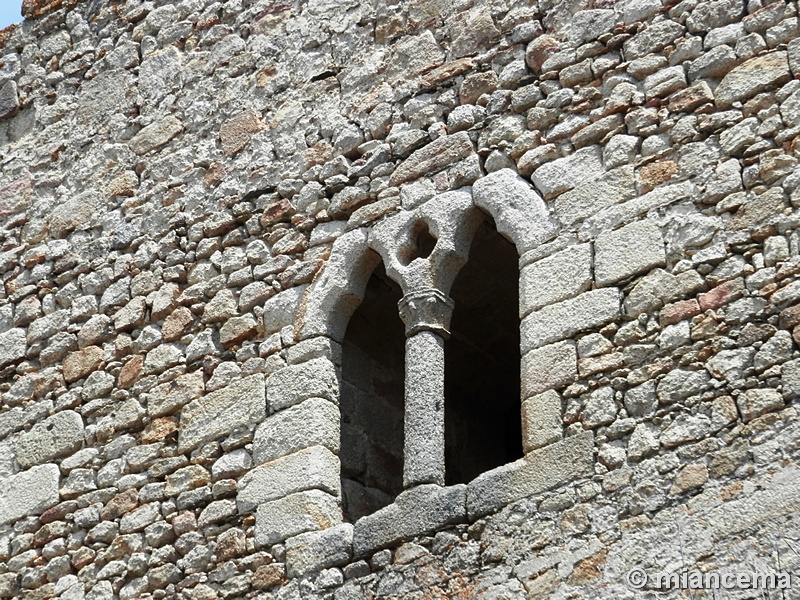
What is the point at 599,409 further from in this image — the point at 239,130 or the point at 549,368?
the point at 239,130

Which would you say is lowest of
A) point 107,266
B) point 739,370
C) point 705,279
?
point 739,370

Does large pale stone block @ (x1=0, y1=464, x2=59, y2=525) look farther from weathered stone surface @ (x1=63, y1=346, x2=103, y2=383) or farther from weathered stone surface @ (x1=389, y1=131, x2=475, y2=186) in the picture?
weathered stone surface @ (x1=389, y1=131, x2=475, y2=186)

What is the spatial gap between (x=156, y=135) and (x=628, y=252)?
2.83 m

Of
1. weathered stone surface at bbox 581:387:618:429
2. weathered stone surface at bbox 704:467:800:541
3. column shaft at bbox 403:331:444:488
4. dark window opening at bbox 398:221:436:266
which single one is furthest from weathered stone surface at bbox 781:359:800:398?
dark window opening at bbox 398:221:436:266

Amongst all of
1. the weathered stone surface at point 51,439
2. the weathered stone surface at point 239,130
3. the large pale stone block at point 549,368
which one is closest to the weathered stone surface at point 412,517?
the large pale stone block at point 549,368

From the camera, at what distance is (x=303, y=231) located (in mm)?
6750

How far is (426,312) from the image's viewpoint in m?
6.14

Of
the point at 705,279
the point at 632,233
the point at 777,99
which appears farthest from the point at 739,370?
the point at 777,99

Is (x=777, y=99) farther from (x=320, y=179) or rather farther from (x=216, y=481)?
(x=216, y=481)

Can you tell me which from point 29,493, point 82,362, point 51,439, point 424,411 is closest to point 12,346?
point 82,362

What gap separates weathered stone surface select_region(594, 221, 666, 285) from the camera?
564 cm

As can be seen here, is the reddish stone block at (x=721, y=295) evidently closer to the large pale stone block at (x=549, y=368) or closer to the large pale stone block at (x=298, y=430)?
the large pale stone block at (x=549, y=368)

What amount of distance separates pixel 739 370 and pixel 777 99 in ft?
3.69

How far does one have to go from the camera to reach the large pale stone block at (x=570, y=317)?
18.5 feet
